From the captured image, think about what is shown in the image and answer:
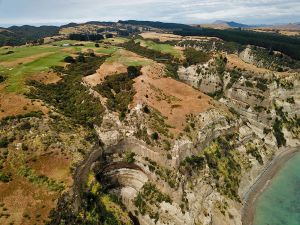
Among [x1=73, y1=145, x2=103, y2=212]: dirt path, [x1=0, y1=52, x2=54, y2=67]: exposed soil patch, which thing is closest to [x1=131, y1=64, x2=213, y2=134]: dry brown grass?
[x1=73, y1=145, x2=103, y2=212]: dirt path

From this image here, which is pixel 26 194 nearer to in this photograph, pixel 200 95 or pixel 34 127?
pixel 34 127

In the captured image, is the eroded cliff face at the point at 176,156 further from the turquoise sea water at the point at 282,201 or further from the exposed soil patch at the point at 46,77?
the exposed soil patch at the point at 46,77

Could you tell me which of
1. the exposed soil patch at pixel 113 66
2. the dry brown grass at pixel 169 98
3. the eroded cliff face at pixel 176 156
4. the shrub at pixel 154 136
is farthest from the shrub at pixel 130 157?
the exposed soil patch at pixel 113 66

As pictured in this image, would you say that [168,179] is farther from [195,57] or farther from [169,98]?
[195,57]

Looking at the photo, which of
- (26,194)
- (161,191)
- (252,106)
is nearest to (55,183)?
(26,194)

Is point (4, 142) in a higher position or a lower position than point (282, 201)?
higher

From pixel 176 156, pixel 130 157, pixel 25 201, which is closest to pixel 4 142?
pixel 25 201
